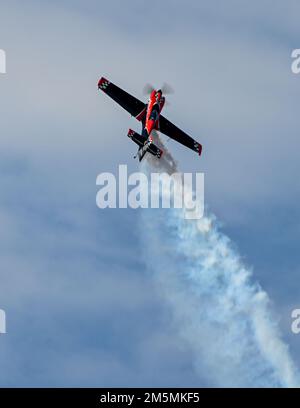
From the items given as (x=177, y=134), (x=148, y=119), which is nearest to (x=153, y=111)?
(x=148, y=119)

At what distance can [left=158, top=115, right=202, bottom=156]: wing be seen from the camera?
125m

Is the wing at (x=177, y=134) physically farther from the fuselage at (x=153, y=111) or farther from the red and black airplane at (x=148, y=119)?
the fuselage at (x=153, y=111)

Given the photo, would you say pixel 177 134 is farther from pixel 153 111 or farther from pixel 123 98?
pixel 153 111

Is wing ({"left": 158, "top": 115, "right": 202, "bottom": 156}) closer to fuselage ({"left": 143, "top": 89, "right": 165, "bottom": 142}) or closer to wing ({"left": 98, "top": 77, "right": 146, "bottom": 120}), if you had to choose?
wing ({"left": 98, "top": 77, "right": 146, "bottom": 120})

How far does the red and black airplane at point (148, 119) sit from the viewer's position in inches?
4587

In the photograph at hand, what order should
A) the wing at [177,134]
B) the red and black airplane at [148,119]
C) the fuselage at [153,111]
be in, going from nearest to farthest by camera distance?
the red and black airplane at [148,119] → the fuselage at [153,111] → the wing at [177,134]

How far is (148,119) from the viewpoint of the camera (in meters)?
120

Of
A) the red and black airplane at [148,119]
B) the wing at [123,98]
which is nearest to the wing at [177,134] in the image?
the red and black airplane at [148,119]

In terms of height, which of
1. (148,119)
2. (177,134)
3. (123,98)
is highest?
(123,98)

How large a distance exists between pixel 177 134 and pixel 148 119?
810 centimetres

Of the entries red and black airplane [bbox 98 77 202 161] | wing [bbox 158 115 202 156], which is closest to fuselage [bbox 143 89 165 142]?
red and black airplane [bbox 98 77 202 161]

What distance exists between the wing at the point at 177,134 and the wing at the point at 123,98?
3277 millimetres
